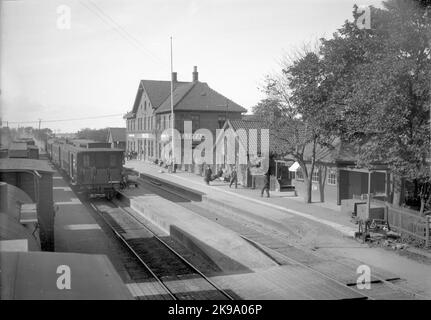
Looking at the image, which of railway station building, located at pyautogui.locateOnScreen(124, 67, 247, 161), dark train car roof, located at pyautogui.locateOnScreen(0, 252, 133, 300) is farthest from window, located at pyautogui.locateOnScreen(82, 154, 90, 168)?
railway station building, located at pyautogui.locateOnScreen(124, 67, 247, 161)

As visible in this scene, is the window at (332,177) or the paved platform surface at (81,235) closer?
the paved platform surface at (81,235)

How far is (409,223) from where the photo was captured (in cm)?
1436

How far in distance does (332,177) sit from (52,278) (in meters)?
18.2

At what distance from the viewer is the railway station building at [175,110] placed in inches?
1811

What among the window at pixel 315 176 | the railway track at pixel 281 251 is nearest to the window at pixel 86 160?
the railway track at pixel 281 251

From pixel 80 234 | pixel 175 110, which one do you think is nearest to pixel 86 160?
pixel 80 234

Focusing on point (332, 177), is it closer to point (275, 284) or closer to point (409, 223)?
point (409, 223)

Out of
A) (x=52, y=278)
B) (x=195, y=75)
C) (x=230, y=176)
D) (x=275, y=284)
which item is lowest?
(x=275, y=284)

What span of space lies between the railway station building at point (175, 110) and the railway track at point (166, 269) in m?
28.1

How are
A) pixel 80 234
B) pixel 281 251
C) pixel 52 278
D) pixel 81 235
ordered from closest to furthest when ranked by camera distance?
pixel 52 278, pixel 281 251, pixel 81 235, pixel 80 234

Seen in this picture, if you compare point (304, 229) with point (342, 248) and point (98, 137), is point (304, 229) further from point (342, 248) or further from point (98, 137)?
point (98, 137)

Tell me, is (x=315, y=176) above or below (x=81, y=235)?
above

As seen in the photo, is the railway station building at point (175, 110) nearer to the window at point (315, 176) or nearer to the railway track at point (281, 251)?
the window at point (315, 176)

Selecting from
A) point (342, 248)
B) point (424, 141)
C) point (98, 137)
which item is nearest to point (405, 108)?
point (424, 141)
